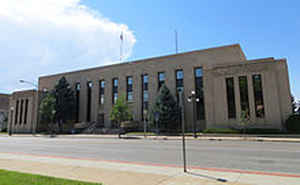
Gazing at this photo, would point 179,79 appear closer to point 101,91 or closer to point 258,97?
point 258,97

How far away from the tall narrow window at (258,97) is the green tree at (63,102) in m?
39.0

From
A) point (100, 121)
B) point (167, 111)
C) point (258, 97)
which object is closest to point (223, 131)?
point (258, 97)

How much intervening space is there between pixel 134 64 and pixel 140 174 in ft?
129

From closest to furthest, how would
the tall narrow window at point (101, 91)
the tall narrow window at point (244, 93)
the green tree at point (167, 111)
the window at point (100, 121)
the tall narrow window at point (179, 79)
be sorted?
the tall narrow window at point (244, 93) → the green tree at point (167, 111) → the tall narrow window at point (179, 79) → the window at point (100, 121) → the tall narrow window at point (101, 91)

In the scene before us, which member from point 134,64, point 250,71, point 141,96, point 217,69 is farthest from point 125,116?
point 250,71

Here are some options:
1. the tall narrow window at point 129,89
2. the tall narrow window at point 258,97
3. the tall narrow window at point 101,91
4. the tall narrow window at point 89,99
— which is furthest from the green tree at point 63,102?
the tall narrow window at point 258,97

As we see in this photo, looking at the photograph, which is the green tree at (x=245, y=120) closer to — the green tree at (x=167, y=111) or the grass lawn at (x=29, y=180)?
the green tree at (x=167, y=111)

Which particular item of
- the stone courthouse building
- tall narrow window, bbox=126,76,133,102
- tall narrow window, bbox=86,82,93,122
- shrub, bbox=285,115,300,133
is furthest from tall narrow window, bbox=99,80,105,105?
shrub, bbox=285,115,300,133

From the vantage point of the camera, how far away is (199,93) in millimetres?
38812

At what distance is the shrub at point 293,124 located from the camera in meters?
27.4

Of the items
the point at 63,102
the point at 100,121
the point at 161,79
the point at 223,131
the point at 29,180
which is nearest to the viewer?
the point at 29,180

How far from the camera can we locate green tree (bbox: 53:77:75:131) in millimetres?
48781

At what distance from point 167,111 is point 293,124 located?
17846mm

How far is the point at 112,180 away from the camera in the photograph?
6.82 meters
